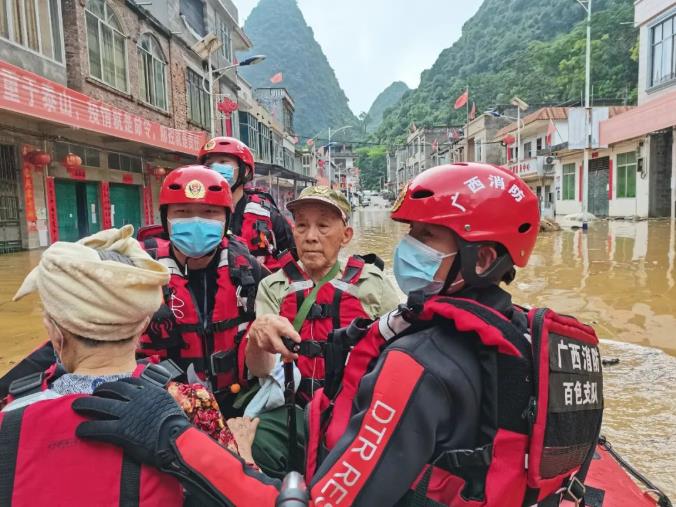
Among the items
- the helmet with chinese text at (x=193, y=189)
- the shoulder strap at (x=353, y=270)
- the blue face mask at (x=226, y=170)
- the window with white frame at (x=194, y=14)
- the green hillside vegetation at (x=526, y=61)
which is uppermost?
the green hillside vegetation at (x=526, y=61)

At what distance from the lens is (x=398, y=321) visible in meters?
1.50

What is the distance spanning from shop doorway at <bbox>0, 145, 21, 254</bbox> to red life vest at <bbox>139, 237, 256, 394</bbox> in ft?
42.6

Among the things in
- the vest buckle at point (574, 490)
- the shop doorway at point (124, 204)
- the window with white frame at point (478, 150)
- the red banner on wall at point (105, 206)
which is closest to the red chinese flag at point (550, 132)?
the window with white frame at point (478, 150)

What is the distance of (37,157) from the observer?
1327cm

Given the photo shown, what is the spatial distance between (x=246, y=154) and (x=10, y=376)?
2.92 meters

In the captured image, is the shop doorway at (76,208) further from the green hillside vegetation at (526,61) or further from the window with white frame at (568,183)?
the green hillside vegetation at (526,61)

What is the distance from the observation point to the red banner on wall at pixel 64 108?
992 cm

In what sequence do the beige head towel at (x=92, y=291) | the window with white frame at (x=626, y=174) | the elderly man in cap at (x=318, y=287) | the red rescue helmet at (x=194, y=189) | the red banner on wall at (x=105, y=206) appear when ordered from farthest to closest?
the window with white frame at (x=626, y=174), the red banner on wall at (x=105, y=206), the red rescue helmet at (x=194, y=189), the elderly man in cap at (x=318, y=287), the beige head towel at (x=92, y=291)

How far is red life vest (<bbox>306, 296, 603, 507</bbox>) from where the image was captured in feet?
4.14

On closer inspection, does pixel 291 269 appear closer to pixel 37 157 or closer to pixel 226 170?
pixel 226 170

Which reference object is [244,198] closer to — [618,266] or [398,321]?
[398,321]

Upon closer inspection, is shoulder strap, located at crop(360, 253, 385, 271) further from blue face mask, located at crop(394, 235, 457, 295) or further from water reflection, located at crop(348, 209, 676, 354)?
water reflection, located at crop(348, 209, 676, 354)

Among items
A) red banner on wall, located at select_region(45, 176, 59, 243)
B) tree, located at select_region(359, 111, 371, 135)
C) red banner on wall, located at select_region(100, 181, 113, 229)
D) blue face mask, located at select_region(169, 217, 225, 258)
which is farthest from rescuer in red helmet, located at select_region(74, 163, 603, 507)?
tree, located at select_region(359, 111, 371, 135)

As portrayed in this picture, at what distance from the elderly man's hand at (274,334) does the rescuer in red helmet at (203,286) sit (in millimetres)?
A: 528
